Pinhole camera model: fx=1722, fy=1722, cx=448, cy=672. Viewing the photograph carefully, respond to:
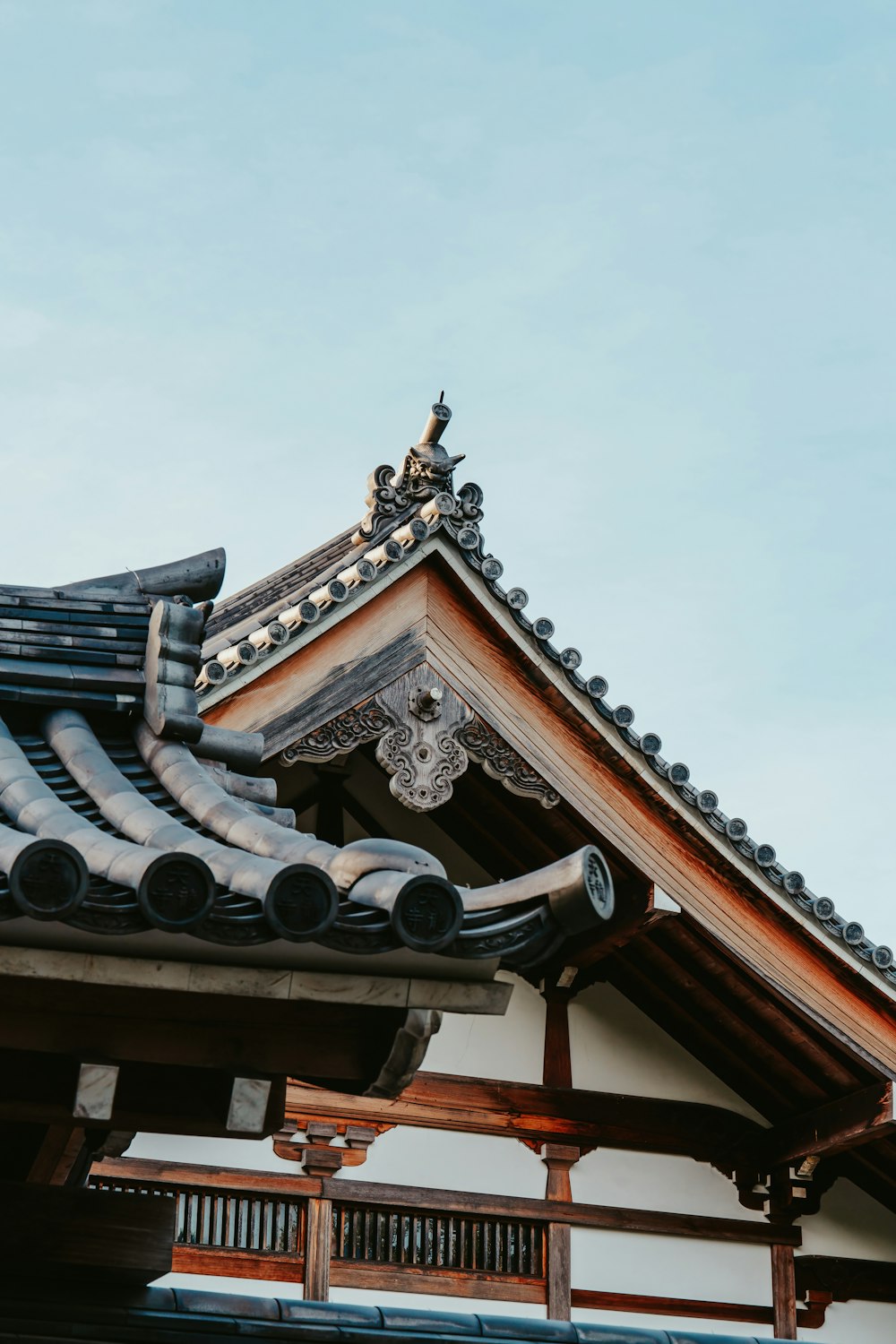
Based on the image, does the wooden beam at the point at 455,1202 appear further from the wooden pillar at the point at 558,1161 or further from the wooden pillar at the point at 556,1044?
the wooden pillar at the point at 556,1044

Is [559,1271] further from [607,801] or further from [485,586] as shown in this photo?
[485,586]

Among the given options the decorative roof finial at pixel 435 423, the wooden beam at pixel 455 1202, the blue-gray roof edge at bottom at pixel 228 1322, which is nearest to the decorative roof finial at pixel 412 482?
the decorative roof finial at pixel 435 423

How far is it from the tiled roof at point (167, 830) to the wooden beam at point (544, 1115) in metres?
4.79

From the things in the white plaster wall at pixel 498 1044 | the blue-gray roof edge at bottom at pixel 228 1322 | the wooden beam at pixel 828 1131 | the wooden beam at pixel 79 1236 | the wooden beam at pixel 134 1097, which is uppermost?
the white plaster wall at pixel 498 1044

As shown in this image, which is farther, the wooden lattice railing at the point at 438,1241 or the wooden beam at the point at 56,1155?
the wooden lattice railing at the point at 438,1241

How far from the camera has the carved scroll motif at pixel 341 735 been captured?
346 inches

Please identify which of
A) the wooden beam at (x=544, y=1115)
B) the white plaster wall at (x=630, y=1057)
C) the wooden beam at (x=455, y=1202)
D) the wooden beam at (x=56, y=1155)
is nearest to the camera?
the wooden beam at (x=56, y=1155)

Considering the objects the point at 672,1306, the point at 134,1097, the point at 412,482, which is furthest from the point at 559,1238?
the point at 134,1097

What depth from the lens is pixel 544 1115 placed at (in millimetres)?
9797

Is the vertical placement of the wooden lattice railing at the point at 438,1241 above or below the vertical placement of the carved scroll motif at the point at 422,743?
below

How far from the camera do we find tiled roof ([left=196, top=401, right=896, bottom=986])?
905 cm

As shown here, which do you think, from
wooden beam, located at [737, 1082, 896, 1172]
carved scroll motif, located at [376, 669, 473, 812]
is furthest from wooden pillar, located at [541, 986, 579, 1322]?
carved scroll motif, located at [376, 669, 473, 812]

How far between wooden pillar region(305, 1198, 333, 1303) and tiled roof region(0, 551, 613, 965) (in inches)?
191

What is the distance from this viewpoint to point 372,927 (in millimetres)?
3465
